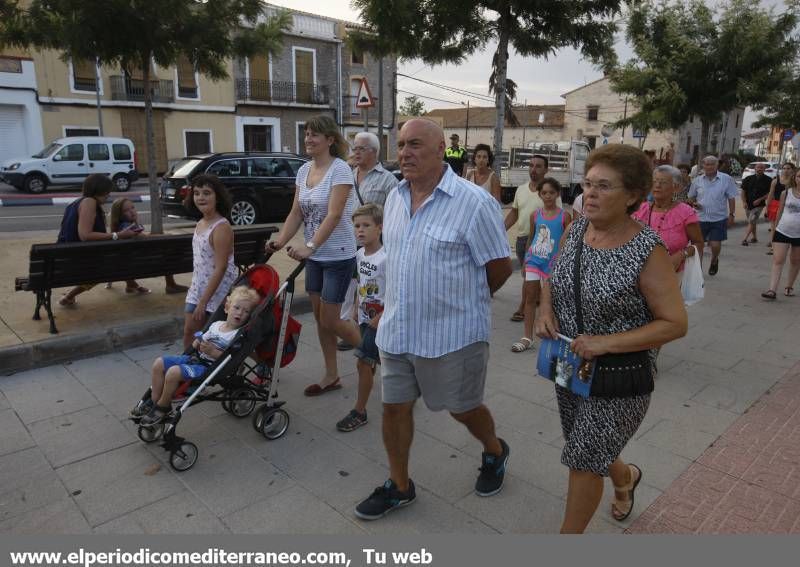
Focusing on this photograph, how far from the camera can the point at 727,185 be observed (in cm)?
838

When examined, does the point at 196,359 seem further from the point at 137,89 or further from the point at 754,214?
the point at 137,89

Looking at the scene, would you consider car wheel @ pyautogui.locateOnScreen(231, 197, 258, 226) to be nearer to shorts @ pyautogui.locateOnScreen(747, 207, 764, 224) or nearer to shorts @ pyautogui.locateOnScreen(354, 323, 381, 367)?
shorts @ pyautogui.locateOnScreen(354, 323, 381, 367)

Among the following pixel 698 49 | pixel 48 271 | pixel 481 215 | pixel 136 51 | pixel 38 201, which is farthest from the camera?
pixel 38 201

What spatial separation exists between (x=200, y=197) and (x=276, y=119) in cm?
2954

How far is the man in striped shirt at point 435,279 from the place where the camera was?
2.44 meters

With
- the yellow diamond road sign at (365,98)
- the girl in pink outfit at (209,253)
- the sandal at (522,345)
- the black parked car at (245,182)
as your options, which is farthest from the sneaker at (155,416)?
the black parked car at (245,182)

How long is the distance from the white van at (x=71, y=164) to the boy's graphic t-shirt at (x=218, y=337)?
17081 mm

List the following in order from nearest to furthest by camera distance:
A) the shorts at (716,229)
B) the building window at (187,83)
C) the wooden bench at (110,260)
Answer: the wooden bench at (110,260), the shorts at (716,229), the building window at (187,83)

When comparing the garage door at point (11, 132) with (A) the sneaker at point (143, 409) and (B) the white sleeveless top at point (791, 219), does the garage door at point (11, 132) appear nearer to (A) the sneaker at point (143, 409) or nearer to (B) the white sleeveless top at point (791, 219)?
(A) the sneaker at point (143, 409)

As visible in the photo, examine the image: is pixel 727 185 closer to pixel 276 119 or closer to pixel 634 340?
pixel 634 340

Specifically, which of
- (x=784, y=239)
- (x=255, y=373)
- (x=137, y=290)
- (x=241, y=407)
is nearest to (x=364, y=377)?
(x=255, y=373)

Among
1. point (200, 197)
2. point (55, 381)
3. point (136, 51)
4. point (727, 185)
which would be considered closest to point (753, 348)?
point (727, 185)

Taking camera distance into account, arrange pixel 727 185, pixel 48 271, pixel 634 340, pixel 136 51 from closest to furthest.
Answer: pixel 634 340 < pixel 48 271 < pixel 727 185 < pixel 136 51

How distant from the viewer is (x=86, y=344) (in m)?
4.81
